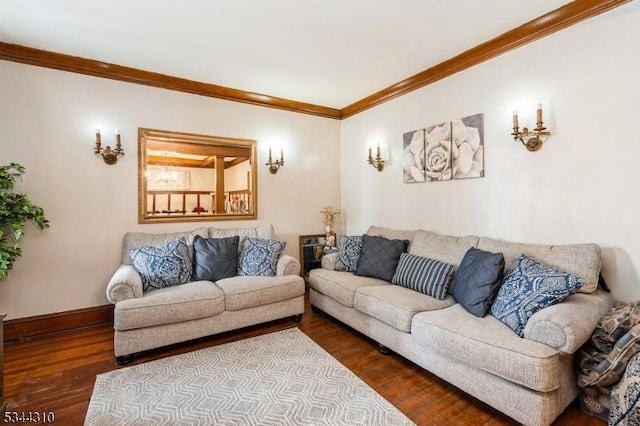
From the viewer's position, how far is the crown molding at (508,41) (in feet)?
7.23

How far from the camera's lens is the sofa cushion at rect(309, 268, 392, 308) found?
293 cm

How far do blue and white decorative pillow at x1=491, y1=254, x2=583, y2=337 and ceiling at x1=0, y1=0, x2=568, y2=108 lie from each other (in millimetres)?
1883

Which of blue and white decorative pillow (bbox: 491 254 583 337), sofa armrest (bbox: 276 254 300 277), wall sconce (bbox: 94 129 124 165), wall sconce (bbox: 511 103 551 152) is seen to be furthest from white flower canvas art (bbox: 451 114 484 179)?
wall sconce (bbox: 94 129 124 165)

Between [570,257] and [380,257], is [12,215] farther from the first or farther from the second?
[570,257]

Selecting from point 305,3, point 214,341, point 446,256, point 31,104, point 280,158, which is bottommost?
point 214,341

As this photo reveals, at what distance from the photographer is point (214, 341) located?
2.85 metres

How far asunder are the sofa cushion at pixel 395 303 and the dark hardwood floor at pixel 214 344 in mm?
345

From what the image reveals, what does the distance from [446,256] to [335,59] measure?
216 centimetres

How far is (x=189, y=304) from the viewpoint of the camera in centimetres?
264

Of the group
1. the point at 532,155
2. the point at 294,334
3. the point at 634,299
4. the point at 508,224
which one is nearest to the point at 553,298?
the point at 634,299

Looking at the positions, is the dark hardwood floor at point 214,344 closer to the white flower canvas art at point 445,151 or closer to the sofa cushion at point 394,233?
the sofa cushion at point 394,233

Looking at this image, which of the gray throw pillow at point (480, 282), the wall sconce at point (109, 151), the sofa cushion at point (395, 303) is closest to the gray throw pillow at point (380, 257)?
the sofa cushion at point (395, 303)

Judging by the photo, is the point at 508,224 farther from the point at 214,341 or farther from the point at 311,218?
the point at 214,341

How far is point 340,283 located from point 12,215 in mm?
2965
